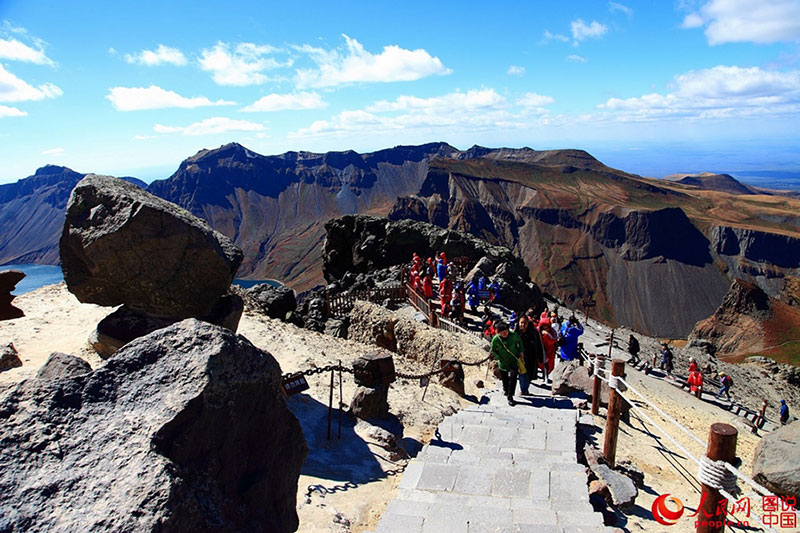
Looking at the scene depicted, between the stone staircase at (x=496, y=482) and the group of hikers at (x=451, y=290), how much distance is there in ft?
34.2

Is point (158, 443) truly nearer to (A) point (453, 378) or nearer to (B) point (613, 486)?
(B) point (613, 486)

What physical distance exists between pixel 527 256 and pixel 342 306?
377 ft

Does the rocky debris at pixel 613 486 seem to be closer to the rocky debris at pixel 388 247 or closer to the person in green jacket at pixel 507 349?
the person in green jacket at pixel 507 349

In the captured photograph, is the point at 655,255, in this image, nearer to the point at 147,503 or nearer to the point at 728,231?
the point at 728,231

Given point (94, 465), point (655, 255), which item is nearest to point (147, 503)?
point (94, 465)

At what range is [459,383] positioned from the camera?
41.9 ft

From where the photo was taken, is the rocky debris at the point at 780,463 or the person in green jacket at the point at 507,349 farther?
the rocky debris at the point at 780,463

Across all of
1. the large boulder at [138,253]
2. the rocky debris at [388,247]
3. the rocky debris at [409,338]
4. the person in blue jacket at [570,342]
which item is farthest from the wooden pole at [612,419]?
the rocky debris at [388,247]

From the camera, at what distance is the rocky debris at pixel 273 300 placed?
23.7 metres

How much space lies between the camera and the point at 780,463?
1069 cm

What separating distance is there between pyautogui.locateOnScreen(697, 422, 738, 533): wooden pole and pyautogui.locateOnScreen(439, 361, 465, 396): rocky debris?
8.37m

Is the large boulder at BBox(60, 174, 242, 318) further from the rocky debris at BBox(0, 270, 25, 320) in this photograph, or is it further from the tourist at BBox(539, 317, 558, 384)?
the tourist at BBox(539, 317, 558, 384)

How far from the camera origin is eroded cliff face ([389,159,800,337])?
347ft

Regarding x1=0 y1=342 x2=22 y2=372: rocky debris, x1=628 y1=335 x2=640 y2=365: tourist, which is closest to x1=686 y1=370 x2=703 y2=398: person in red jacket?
x1=628 y1=335 x2=640 y2=365: tourist
